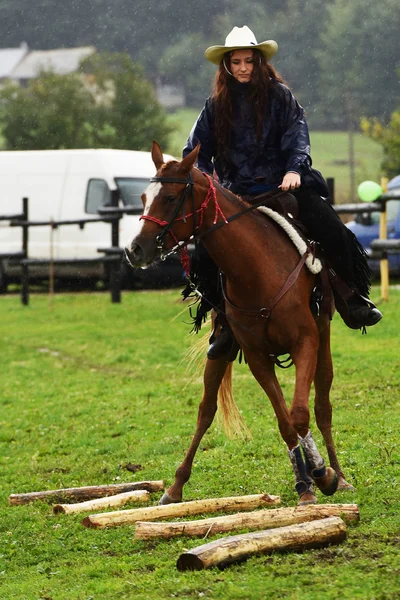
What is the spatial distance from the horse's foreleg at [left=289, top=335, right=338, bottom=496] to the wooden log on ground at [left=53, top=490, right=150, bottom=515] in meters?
1.48

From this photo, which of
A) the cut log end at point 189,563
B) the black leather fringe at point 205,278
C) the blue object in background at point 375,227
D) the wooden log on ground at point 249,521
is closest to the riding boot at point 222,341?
the black leather fringe at point 205,278

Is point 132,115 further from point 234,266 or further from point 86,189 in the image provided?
point 234,266

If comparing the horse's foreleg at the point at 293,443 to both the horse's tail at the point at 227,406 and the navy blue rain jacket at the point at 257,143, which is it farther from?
the navy blue rain jacket at the point at 257,143

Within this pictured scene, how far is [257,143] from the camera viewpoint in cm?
725

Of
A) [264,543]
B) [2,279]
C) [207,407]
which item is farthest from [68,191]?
[264,543]

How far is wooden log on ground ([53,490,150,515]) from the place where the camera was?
758 cm

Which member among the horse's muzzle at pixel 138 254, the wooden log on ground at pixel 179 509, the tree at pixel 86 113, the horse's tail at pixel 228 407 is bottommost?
the wooden log on ground at pixel 179 509

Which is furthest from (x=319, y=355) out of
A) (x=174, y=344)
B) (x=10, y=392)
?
(x=174, y=344)

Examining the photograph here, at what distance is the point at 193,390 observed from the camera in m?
12.5

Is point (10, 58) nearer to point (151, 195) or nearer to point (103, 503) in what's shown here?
point (103, 503)

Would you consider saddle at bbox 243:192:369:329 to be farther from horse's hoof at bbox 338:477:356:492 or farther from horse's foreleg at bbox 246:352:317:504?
horse's hoof at bbox 338:477:356:492

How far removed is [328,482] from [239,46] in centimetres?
279

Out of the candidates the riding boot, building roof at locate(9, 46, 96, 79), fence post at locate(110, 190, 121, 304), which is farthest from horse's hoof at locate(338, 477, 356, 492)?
building roof at locate(9, 46, 96, 79)

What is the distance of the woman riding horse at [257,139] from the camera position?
7.20m
